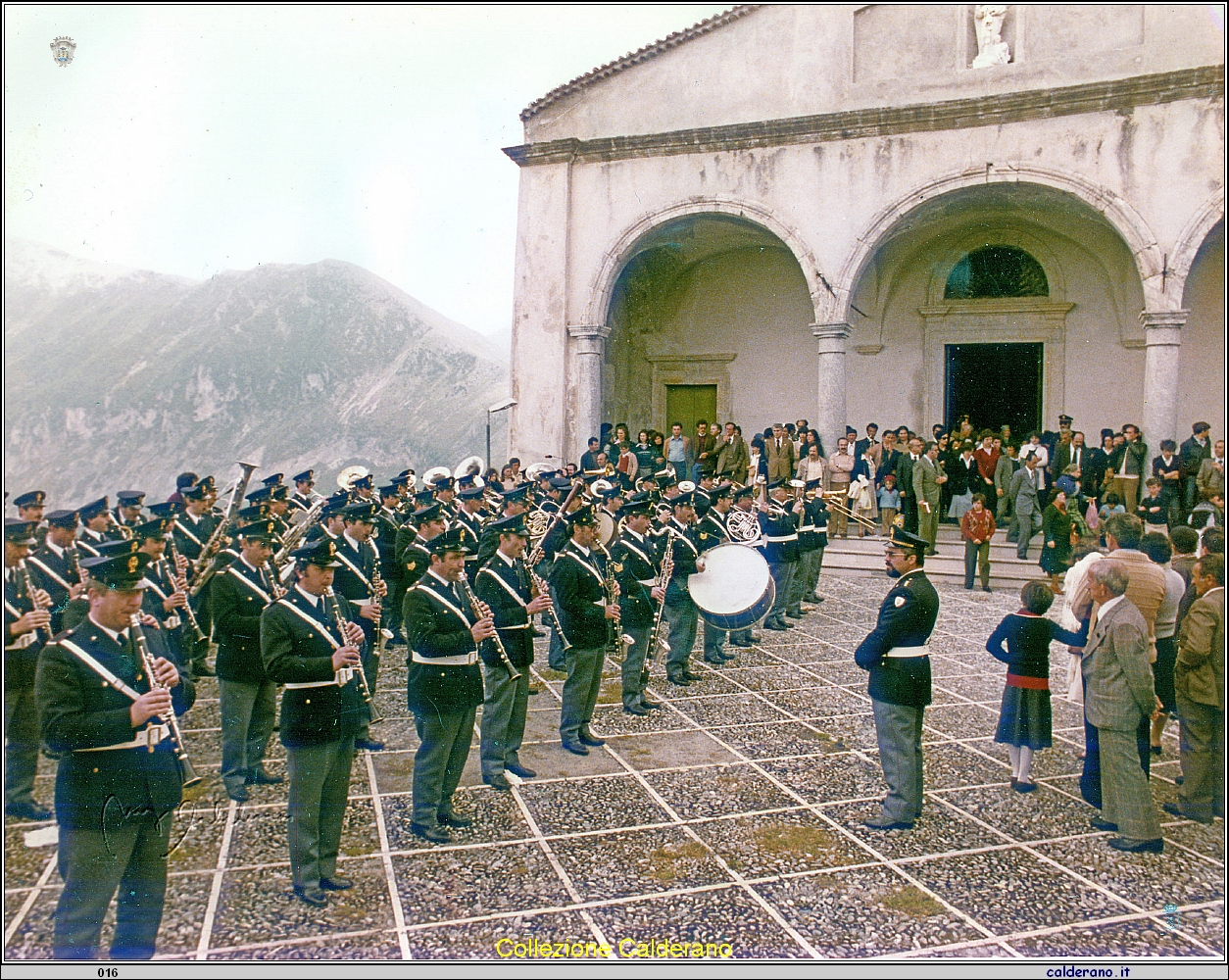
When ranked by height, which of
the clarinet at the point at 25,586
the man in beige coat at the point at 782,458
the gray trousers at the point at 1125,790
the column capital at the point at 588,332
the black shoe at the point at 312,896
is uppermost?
the column capital at the point at 588,332

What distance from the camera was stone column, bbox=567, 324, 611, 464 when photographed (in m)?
15.2

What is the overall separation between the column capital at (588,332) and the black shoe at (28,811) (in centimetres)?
1234

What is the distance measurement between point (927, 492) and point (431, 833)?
7.06m

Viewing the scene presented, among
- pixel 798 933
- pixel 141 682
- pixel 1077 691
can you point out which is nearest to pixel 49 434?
pixel 141 682

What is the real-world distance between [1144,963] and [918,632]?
1935 millimetres

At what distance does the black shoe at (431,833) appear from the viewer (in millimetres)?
4652

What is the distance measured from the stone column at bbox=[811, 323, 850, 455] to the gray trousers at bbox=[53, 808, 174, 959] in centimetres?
Result: 1207

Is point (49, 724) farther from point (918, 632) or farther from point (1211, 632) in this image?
point (1211, 632)

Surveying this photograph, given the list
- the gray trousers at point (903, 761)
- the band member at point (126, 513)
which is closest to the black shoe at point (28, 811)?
the band member at point (126, 513)

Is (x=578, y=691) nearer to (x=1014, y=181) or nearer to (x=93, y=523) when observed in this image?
(x=93, y=523)

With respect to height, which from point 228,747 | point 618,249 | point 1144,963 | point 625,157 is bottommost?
point 1144,963

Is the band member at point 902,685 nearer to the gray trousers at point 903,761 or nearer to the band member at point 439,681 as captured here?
the gray trousers at point 903,761

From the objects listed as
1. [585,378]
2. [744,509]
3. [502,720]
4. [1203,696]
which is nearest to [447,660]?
[502,720]

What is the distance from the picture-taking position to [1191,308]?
38.9 feet
